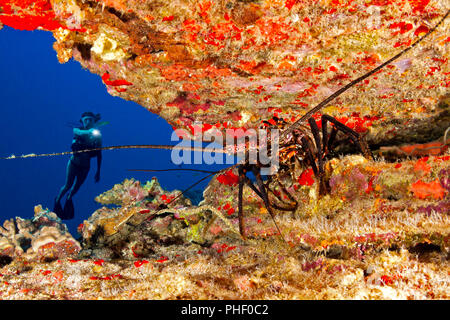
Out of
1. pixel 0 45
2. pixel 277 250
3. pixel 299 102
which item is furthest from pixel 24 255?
pixel 0 45

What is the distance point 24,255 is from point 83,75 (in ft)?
385

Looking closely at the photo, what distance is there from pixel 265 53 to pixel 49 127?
364 ft

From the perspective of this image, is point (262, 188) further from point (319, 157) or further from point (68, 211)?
point (68, 211)

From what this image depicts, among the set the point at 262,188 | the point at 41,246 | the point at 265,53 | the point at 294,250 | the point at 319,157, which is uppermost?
the point at 265,53

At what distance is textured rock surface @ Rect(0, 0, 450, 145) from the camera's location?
269 centimetres

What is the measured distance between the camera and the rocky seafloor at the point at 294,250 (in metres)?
1.70

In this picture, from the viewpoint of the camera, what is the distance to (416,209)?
215 cm

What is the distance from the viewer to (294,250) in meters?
2.52

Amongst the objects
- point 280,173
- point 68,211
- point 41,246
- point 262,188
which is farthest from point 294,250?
point 68,211

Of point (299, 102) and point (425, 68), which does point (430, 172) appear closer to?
point (425, 68)

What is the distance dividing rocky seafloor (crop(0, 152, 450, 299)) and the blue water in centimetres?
6142

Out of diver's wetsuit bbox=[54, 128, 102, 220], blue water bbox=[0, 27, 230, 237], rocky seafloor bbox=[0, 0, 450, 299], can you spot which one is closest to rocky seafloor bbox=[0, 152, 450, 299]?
rocky seafloor bbox=[0, 0, 450, 299]

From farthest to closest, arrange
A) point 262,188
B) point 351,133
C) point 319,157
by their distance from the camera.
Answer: point 351,133
point 319,157
point 262,188

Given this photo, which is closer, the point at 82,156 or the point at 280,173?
the point at 280,173
